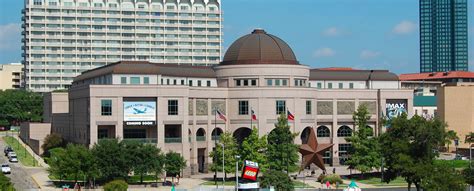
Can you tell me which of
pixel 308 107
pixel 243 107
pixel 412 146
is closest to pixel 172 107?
pixel 243 107

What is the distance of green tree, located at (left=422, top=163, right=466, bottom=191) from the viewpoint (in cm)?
7094

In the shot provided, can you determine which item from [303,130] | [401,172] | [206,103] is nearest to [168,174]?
[206,103]

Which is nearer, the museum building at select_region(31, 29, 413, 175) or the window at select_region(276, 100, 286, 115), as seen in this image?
the museum building at select_region(31, 29, 413, 175)

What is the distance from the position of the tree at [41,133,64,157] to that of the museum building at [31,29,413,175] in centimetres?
134

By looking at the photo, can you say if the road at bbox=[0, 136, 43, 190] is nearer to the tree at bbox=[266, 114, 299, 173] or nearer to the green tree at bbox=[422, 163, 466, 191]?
the tree at bbox=[266, 114, 299, 173]

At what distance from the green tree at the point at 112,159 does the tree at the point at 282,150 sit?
58.0 ft

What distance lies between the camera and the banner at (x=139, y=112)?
102 m

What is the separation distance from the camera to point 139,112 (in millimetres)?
102938

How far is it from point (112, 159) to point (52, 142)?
35.4 metres

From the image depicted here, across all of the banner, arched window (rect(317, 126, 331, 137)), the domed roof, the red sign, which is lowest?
the red sign

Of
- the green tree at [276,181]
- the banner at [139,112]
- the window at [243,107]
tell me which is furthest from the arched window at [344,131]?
the green tree at [276,181]

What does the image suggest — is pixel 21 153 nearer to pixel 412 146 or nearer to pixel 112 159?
pixel 112 159

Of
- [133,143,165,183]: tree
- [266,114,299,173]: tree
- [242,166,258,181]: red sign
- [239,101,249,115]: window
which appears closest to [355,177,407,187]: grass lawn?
[266,114,299,173]: tree

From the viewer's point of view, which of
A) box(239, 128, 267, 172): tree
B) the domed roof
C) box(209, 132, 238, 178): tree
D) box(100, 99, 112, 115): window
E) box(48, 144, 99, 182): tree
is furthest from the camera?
the domed roof
